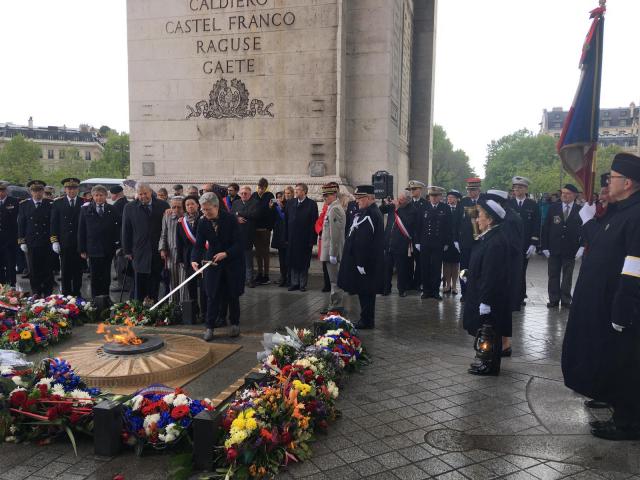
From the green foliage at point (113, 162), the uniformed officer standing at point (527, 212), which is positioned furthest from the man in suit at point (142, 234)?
the green foliage at point (113, 162)

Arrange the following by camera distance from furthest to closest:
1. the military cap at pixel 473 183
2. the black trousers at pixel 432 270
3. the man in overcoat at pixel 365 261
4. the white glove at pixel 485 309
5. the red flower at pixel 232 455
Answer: the black trousers at pixel 432 270 < the military cap at pixel 473 183 < the man in overcoat at pixel 365 261 < the white glove at pixel 485 309 < the red flower at pixel 232 455

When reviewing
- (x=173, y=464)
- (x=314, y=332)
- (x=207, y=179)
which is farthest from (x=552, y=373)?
(x=207, y=179)

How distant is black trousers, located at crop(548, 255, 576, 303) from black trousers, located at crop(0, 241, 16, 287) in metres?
10.7

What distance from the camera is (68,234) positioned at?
9.48 metres

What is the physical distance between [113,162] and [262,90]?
68.1m

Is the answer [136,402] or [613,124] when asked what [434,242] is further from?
[613,124]

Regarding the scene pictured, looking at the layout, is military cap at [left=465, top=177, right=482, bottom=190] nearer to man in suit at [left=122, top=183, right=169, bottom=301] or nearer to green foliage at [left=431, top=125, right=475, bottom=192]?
man in suit at [left=122, top=183, right=169, bottom=301]

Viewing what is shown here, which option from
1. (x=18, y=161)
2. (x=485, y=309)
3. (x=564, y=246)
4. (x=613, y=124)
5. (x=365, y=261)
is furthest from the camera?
(x=613, y=124)

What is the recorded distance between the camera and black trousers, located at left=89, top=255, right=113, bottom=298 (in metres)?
9.20

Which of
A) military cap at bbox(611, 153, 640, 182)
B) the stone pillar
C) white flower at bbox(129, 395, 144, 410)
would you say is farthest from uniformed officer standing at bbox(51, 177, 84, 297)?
the stone pillar

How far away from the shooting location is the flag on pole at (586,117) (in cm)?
549

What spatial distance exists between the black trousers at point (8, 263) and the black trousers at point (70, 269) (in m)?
2.04

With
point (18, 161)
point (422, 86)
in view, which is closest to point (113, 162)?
point (18, 161)

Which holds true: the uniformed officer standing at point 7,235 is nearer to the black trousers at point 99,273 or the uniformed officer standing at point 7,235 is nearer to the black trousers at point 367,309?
the black trousers at point 99,273
